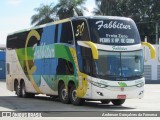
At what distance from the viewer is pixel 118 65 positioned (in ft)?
62.2

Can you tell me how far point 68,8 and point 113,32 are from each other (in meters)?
55.4

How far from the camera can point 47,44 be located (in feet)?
75.8

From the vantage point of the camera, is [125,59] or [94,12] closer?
[125,59]

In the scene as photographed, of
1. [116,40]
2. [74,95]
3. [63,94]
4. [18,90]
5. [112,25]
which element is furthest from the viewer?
[18,90]

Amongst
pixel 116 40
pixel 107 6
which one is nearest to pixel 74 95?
pixel 116 40

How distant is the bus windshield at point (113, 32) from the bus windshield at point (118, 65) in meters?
0.49

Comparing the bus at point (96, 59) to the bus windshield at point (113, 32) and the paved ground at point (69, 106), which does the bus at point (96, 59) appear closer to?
the bus windshield at point (113, 32)

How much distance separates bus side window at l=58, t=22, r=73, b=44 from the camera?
66.8 feet

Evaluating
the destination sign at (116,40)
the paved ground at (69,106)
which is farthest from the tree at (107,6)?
the destination sign at (116,40)

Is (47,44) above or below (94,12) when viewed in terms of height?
below

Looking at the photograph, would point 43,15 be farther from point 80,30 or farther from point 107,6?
point 80,30

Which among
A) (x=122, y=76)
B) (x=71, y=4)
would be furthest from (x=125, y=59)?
(x=71, y=4)

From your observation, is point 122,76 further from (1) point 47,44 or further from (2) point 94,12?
(2) point 94,12

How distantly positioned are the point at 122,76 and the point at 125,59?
2.45 ft
